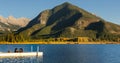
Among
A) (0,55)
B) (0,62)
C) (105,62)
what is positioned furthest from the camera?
(0,55)

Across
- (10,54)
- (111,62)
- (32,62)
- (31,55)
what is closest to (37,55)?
(31,55)

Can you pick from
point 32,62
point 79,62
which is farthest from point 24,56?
point 79,62

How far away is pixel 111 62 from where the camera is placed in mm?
125125

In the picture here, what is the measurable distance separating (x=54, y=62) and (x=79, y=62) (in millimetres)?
9634

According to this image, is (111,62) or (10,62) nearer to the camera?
(10,62)

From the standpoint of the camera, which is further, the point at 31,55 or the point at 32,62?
the point at 31,55

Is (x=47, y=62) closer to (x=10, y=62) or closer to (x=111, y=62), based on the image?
(x=10, y=62)

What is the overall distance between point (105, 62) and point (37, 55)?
3722cm

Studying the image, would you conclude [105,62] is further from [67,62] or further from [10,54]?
[10,54]

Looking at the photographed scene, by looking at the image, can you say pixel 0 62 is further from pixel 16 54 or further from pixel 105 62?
pixel 105 62

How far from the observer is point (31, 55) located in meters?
149

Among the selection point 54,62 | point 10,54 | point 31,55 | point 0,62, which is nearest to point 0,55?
point 10,54

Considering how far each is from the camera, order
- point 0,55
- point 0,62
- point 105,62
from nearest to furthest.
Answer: point 0,62 < point 105,62 < point 0,55

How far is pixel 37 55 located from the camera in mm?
147500
